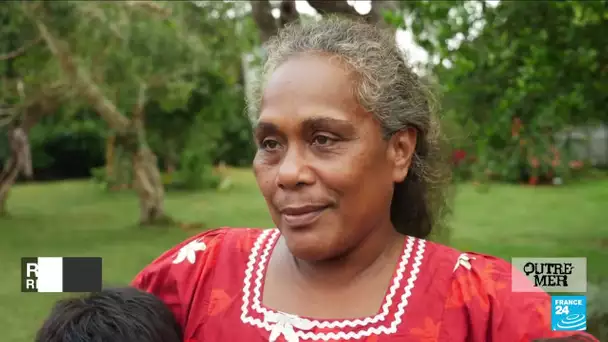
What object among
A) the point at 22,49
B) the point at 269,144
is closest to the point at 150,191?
the point at 22,49

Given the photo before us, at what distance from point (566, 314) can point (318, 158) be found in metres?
0.50

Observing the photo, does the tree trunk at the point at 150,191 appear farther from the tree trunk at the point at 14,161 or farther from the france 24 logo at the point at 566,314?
the france 24 logo at the point at 566,314

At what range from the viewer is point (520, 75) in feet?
14.3

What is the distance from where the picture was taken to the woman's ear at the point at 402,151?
50.8 inches

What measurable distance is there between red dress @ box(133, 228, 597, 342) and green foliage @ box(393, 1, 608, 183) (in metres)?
2.48

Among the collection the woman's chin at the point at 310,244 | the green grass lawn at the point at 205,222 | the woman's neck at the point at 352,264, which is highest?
the woman's chin at the point at 310,244

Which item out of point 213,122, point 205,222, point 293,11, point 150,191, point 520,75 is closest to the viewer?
point 293,11

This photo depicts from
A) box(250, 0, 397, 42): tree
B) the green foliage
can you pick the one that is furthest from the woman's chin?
the green foliage

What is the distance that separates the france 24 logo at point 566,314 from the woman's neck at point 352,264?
0.28 m

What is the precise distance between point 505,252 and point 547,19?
3056mm

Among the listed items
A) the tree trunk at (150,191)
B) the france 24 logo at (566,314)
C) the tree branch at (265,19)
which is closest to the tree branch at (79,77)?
the tree trunk at (150,191)

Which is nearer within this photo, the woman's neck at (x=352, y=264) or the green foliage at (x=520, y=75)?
the woman's neck at (x=352, y=264)

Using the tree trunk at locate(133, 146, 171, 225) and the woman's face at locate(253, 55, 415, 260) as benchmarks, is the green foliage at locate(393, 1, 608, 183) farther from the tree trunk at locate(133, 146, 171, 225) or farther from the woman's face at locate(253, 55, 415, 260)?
the tree trunk at locate(133, 146, 171, 225)

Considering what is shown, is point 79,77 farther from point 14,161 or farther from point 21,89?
point 14,161
